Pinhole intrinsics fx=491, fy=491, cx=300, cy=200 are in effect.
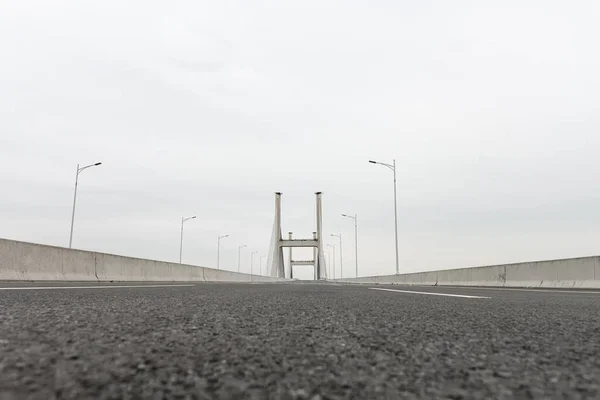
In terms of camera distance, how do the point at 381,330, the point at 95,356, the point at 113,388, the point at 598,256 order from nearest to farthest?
the point at 113,388 → the point at 95,356 → the point at 381,330 → the point at 598,256

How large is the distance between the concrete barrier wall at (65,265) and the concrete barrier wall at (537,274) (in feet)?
42.3

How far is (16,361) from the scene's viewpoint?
1.29 metres

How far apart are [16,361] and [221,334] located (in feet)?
2.85

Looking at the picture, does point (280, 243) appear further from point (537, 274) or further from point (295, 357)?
point (295, 357)

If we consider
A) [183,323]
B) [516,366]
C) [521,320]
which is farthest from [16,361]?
[521,320]

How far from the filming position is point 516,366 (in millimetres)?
1476

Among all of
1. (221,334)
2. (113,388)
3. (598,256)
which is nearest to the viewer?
(113,388)

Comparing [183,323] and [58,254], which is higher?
[58,254]

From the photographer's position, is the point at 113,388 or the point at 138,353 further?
the point at 138,353

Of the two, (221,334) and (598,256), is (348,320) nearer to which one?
(221,334)

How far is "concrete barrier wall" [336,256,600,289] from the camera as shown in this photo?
13.1 metres

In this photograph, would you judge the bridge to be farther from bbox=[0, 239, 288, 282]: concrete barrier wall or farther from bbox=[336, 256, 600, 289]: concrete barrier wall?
bbox=[336, 256, 600, 289]: concrete barrier wall

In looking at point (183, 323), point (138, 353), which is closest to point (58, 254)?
point (183, 323)

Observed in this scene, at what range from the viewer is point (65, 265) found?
14.0 meters
